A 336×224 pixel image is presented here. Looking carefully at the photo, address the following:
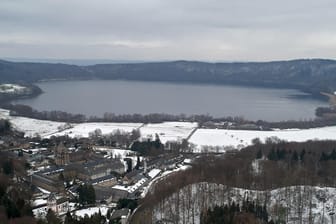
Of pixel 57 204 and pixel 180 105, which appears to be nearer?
pixel 57 204

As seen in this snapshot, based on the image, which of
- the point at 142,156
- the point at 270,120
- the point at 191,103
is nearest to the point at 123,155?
the point at 142,156

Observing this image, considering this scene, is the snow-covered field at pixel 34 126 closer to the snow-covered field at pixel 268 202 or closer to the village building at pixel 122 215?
the village building at pixel 122 215

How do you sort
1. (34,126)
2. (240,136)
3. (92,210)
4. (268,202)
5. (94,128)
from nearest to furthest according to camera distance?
(268,202) → (92,210) → (240,136) → (94,128) → (34,126)

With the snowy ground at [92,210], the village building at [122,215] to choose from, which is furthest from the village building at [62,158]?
the village building at [122,215]

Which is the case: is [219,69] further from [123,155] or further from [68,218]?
[68,218]

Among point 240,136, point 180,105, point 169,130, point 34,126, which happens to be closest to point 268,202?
point 240,136

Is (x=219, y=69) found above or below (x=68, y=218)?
above

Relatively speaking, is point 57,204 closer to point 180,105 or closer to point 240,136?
point 240,136
